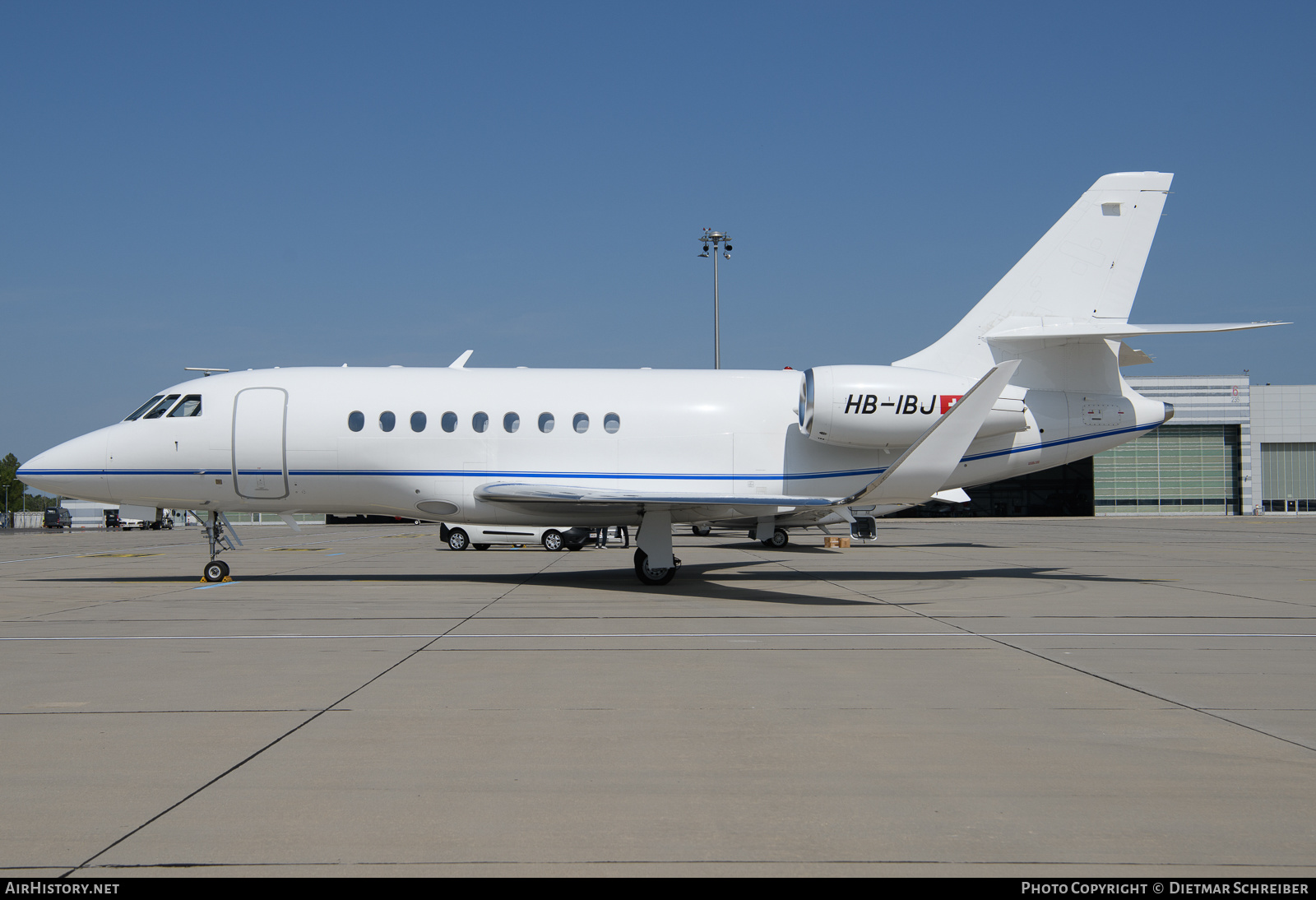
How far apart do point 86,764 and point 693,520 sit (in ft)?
37.9

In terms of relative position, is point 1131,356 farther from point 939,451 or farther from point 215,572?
point 215,572

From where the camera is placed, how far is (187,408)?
53.7 ft

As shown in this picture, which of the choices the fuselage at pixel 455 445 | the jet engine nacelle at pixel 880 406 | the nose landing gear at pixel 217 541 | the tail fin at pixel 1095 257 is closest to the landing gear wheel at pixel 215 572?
the nose landing gear at pixel 217 541

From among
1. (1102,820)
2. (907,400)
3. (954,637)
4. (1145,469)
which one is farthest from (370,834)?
(1145,469)

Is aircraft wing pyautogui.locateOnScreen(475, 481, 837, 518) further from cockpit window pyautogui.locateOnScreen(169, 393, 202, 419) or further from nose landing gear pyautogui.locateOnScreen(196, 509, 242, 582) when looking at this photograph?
cockpit window pyautogui.locateOnScreen(169, 393, 202, 419)

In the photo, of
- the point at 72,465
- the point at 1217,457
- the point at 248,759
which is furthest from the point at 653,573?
the point at 1217,457

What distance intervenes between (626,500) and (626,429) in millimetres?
2074

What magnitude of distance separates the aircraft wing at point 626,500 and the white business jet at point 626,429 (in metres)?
0.11

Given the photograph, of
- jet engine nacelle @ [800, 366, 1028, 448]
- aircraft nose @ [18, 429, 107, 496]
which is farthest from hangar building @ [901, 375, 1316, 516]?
aircraft nose @ [18, 429, 107, 496]

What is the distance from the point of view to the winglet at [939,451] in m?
13.1

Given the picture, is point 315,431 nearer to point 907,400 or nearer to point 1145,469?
point 907,400

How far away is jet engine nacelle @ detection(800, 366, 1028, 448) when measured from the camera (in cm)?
1569

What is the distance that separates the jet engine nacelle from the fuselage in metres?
0.06

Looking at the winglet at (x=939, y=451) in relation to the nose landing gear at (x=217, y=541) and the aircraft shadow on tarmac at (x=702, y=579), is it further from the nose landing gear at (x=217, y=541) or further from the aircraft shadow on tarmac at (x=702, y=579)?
the nose landing gear at (x=217, y=541)
